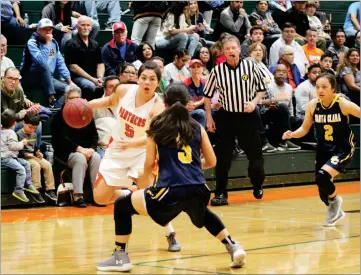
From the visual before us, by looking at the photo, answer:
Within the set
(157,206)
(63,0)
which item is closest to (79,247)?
(157,206)

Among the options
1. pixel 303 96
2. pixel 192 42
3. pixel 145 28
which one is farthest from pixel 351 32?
pixel 145 28

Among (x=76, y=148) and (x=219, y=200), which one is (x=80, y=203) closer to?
(x=76, y=148)

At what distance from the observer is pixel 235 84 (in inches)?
401

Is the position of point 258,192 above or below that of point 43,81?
below

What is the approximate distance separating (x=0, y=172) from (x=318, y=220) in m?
3.87

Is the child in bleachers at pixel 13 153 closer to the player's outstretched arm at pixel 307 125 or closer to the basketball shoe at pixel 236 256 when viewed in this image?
the player's outstretched arm at pixel 307 125

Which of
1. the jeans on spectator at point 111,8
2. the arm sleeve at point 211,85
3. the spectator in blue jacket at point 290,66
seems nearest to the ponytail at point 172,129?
the arm sleeve at point 211,85

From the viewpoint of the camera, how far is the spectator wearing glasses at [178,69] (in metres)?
12.3

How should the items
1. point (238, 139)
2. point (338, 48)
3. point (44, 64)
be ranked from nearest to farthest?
point (238, 139) < point (44, 64) < point (338, 48)

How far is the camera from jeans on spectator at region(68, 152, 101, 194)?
1016cm

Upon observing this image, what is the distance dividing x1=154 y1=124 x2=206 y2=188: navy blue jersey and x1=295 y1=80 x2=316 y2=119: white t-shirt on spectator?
735cm

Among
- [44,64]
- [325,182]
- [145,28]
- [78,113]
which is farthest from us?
[145,28]

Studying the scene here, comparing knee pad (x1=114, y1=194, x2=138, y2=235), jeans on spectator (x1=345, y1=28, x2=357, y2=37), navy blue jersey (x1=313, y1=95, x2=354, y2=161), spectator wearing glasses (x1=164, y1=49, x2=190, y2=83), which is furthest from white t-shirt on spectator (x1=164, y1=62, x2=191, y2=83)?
knee pad (x1=114, y1=194, x2=138, y2=235)

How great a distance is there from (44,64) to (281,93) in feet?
12.6
